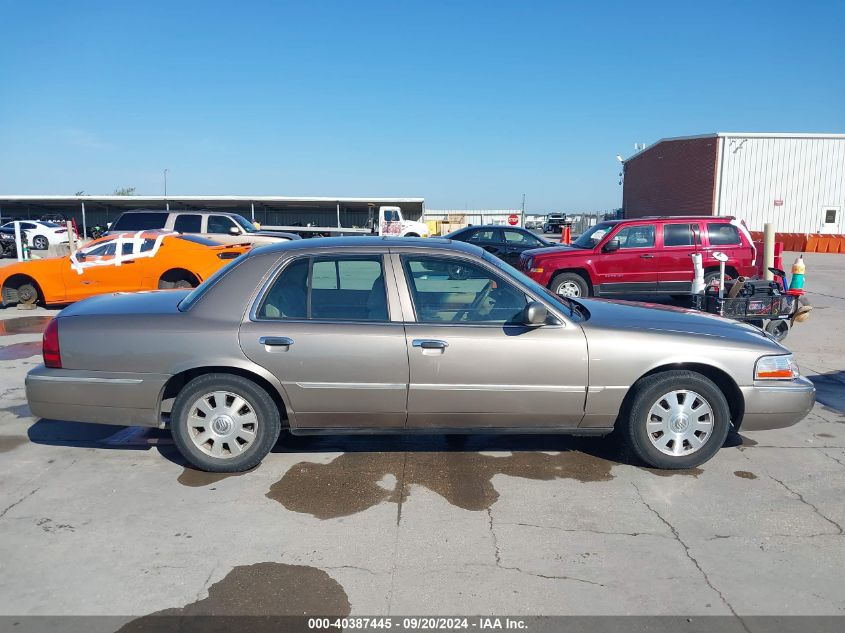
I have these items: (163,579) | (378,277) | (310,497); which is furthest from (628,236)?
(163,579)

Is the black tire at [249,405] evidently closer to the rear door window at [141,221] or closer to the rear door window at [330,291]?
the rear door window at [330,291]

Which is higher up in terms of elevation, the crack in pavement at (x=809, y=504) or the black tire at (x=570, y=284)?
the black tire at (x=570, y=284)

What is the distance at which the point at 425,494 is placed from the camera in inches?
163

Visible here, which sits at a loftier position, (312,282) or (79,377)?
(312,282)

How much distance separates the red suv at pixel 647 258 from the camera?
11523mm

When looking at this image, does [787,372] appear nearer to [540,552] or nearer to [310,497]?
[540,552]

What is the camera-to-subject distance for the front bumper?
175 inches

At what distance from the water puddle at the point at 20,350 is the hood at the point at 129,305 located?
389cm

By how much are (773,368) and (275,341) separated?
3.41 metres

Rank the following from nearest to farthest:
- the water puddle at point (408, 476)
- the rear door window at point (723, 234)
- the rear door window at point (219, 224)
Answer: the water puddle at point (408, 476)
the rear door window at point (723, 234)
the rear door window at point (219, 224)

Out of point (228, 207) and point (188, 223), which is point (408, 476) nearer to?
point (188, 223)

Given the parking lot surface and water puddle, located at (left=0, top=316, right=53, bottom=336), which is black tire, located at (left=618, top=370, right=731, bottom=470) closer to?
the parking lot surface

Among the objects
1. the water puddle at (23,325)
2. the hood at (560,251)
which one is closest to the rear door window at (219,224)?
the water puddle at (23,325)

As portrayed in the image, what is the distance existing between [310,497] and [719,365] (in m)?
2.86
